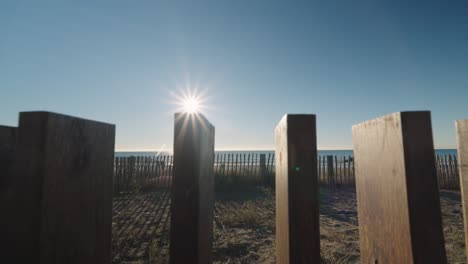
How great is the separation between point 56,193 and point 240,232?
4.47 meters

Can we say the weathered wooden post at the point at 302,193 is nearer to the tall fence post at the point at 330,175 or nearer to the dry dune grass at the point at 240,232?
the dry dune grass at the point at 240,232

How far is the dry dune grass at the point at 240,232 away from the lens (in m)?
3.47

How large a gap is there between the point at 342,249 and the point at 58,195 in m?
4.27

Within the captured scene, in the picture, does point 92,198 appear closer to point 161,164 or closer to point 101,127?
point 101,127

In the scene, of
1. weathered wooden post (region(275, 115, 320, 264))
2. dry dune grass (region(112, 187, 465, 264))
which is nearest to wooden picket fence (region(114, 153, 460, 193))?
dry dune grass (region(112, 187, 465, 264))

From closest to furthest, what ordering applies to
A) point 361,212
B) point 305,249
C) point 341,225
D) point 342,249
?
point 305,249 → point 361,212 → point 342,249 → point 341,225

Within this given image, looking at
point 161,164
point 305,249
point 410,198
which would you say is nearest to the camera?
point 410,198

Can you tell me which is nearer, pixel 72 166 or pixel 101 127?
pixel 72 166

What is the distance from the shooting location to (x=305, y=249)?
754mm

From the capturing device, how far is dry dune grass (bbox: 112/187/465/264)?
136 inches

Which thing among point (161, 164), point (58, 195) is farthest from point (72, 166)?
point (161, 164)

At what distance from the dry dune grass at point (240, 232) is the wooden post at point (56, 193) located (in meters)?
2.87

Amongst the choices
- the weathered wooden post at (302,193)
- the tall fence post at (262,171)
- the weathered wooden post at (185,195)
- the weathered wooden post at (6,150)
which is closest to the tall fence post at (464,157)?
the weathered wooden post at (302,193)

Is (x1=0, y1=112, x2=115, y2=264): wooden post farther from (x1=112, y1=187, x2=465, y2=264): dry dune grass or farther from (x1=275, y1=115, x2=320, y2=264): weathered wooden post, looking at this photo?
(x1=112, y1=187, x2=465, y2=264): dry dune grass
